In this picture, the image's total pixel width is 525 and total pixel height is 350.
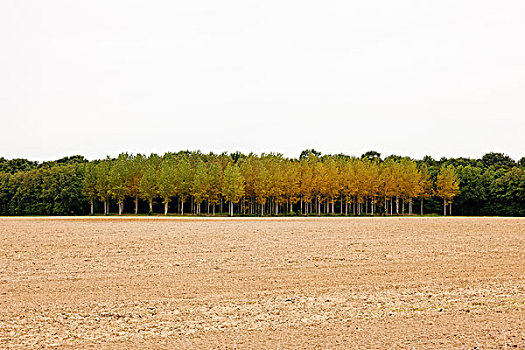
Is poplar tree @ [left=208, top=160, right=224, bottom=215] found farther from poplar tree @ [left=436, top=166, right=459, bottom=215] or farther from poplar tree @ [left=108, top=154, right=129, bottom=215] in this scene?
poplar tree @ [left=436, top=166, right=459, bottom=215]

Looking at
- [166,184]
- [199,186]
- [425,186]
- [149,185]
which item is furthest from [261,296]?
[425,186]

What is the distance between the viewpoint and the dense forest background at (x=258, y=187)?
9319cm

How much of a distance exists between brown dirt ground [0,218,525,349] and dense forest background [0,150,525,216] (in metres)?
65.2

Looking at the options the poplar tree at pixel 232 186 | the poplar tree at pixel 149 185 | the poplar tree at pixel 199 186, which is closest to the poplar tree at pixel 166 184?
the poplar tree at pixel 149 185

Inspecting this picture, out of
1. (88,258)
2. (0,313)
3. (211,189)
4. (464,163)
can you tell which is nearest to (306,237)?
(88,258)

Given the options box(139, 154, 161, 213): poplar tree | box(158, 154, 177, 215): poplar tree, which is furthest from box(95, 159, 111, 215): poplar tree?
box(158, 154, 177, 215): poplar tree

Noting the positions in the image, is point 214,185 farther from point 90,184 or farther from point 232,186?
point 90,184

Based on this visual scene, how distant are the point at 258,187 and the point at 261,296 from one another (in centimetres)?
7766

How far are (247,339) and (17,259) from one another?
53.4 feet

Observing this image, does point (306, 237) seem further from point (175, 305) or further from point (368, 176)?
point (368, 176)

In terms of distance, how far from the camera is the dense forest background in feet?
306

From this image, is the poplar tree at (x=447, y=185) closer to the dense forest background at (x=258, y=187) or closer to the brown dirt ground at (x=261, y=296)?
the dense forest background at (x=258, y=187)

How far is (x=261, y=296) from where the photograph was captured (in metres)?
14.9

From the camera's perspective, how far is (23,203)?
105 m
